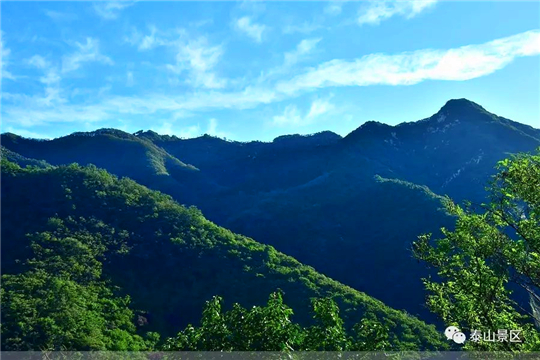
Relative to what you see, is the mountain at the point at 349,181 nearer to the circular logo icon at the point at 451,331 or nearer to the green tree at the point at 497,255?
the circular logo icon at the point at 451,331

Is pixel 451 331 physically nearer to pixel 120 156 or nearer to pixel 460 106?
pixel 120 156

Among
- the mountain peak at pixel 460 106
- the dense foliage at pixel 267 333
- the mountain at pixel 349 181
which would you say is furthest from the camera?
the mountain peak at pixel 460 106

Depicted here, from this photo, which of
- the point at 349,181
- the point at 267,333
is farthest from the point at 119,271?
the point at 349,181

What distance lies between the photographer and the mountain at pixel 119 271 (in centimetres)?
4053

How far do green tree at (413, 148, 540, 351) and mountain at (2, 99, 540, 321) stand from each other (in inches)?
2384

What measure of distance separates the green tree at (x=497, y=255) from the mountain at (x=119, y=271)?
30.9 m

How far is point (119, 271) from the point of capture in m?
54.0

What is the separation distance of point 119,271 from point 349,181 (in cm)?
7773

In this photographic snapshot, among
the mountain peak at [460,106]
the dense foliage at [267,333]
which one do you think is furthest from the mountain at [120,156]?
the dense foliage at [267,333]

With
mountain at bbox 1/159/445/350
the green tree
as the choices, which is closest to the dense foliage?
the green tree

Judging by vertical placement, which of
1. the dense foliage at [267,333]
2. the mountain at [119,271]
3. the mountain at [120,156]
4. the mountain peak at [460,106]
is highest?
the mountain peak at [460,106]

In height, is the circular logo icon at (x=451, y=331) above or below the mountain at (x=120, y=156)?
below

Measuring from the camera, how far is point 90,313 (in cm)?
4266

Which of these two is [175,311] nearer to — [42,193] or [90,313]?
[90,313]
